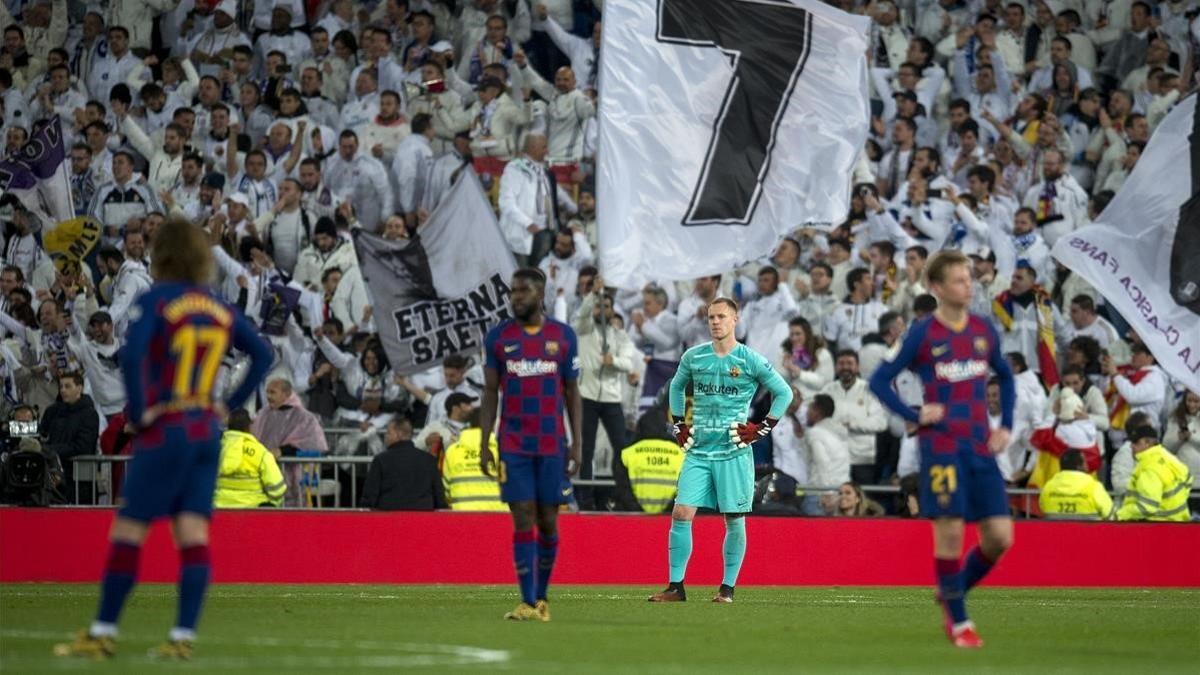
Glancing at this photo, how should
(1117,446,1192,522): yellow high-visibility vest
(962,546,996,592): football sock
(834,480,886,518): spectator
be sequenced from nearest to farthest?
(962,546,996,592): football sock < (1117,446,1192,522): yellow high-visibility vest < (834,480,886,518): spectator

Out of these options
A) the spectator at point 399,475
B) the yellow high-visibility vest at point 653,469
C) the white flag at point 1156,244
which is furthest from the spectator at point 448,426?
the white flag at point 1156,244

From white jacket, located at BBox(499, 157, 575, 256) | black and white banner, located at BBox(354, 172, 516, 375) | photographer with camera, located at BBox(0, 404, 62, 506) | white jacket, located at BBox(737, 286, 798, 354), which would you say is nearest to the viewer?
photographer with camera, located at BBox(0, 404, 62, 506)

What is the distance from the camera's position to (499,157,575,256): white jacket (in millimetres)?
24984

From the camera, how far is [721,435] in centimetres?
1648

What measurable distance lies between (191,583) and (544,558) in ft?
14.4

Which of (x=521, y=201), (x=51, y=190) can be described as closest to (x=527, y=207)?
(x=521, y=201)

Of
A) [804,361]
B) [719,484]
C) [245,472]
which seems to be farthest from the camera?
[804,361]

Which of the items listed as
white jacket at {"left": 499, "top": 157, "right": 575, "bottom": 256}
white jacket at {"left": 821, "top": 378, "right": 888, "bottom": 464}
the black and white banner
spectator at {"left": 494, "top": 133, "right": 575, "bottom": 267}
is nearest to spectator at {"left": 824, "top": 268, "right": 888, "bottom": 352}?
white jacket at {"left": 821, "top": 378, "right": 888, "bottom": 464}

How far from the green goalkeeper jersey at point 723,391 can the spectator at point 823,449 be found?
6.23 metres

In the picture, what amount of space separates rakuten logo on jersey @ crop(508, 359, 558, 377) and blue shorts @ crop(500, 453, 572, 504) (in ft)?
1.79

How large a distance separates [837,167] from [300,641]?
10117 millimetres

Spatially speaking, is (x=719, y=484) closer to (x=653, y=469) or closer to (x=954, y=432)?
(x=954, y=432)

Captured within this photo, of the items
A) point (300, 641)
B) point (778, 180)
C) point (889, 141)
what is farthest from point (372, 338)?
point (300, 641)

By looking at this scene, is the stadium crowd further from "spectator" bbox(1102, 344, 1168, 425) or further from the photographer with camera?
the photographer with camera
